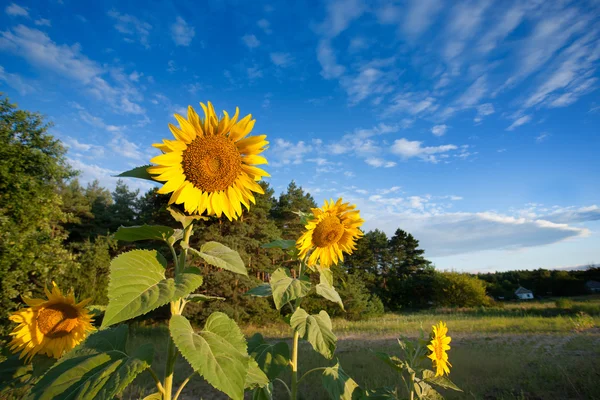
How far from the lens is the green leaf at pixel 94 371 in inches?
34.6

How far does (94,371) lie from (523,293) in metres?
39.3

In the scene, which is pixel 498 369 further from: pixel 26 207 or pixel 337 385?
pixel 26 207

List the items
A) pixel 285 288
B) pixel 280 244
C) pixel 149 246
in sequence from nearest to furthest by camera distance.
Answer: pixel 285 288 < pixel 280 244 < pixel 149 246

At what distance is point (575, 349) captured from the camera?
8.35 metres

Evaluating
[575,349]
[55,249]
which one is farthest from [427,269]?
[55,249]

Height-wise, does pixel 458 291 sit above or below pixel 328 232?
below

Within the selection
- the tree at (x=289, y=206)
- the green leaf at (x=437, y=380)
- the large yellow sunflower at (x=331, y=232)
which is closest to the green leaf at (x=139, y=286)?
the large yellow sunflower at (x=331, y=232)

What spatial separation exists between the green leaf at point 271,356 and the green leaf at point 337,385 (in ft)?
0.89

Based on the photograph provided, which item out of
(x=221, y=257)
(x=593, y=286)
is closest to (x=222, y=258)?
(x=221, y=257)

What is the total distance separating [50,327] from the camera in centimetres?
181

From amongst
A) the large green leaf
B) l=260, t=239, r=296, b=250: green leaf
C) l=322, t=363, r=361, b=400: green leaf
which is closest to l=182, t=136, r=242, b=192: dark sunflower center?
l=260, t=239, r=296, b=250: green leaf

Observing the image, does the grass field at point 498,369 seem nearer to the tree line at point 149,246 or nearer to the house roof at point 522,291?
the tree line at point 149,246

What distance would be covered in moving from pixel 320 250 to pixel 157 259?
1.54 metres

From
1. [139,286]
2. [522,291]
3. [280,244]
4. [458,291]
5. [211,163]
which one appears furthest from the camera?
[522,291]
